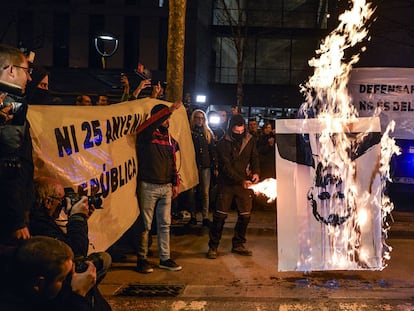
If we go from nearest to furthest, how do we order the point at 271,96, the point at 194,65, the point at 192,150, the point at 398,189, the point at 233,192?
the point at 233,192 → the point at 192,150 → the point at 398,189 → the point at 194,65 → the point at 271,96

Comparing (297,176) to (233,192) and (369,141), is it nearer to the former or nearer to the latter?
(369,141)

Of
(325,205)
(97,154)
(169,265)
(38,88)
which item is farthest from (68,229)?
(169,265)

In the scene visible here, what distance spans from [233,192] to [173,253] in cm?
122

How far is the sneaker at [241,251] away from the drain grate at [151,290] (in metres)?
1.64

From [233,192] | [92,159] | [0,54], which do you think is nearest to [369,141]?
[233,192]

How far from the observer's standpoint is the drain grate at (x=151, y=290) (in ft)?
19.6

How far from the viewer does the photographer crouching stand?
3139mm

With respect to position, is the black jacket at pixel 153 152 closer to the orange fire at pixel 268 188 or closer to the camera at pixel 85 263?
the orange fire at pixel 268 188

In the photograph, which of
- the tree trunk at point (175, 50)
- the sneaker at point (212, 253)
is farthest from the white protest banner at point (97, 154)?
the tree trunk at point (175, 50)

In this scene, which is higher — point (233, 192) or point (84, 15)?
point (84, 15)

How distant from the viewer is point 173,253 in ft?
25.6

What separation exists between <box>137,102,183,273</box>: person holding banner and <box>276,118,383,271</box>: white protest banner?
1.52 m

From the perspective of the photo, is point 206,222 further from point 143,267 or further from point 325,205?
point 325,205

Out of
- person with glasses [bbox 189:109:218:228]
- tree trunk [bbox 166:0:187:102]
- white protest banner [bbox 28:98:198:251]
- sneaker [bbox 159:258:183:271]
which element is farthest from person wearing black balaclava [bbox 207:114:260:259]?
tree trunk [bbox 166:0:187:102]
